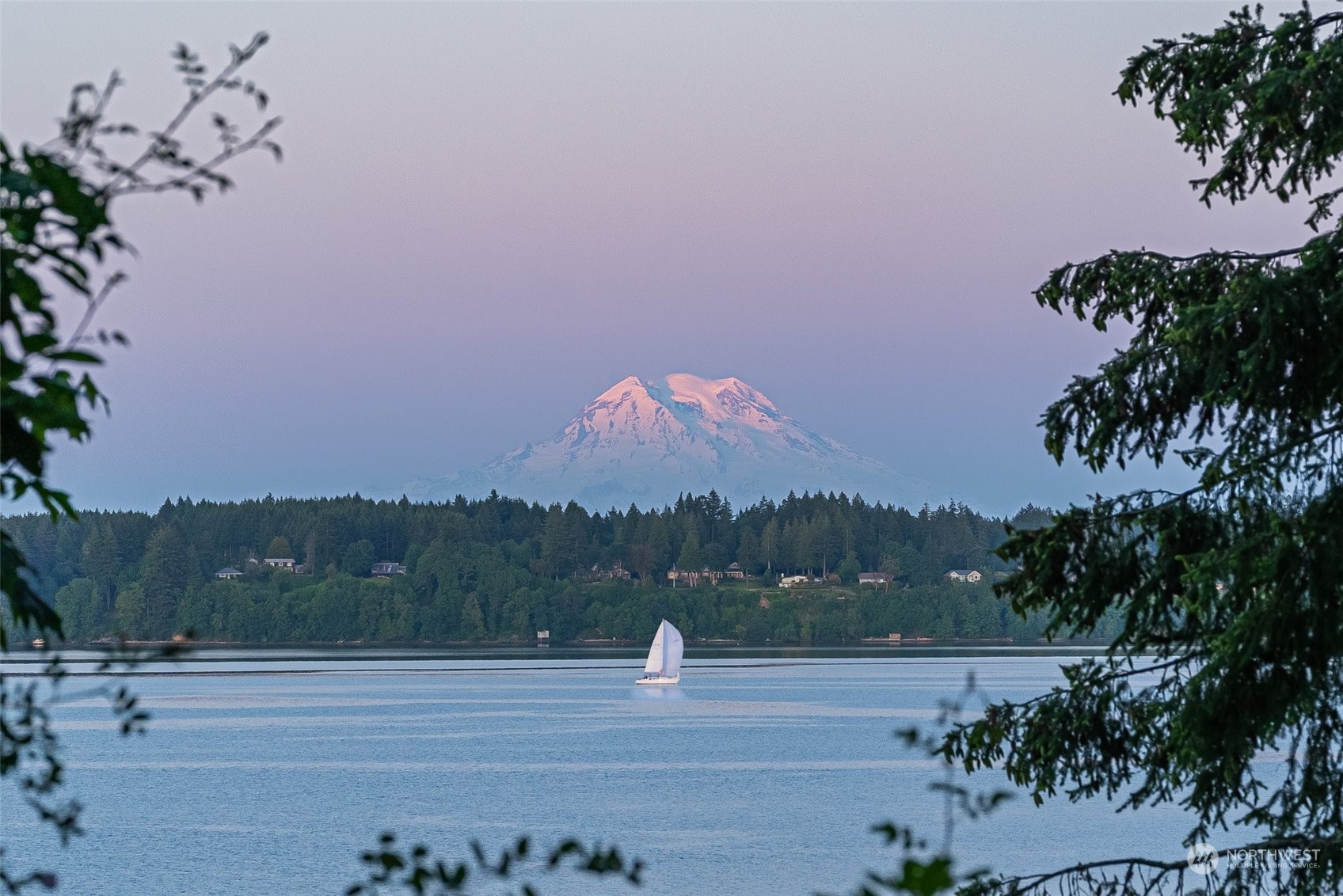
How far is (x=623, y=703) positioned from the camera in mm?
78062

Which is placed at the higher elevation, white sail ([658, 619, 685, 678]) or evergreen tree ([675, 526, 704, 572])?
evergreen tree ([675, 526, 704, 572])

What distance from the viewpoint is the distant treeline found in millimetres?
153500

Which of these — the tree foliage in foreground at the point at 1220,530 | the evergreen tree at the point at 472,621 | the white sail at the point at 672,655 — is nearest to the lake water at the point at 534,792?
the white sail at the point at 672,655

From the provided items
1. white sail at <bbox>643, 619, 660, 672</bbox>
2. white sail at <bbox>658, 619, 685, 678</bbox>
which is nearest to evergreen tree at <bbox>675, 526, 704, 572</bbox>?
white sail at <bbox>643, 619, 660, 672</bbox>

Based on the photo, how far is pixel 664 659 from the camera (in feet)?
286

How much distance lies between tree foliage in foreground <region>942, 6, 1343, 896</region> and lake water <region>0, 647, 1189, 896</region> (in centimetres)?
1925

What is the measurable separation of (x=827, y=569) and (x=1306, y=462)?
578 ft

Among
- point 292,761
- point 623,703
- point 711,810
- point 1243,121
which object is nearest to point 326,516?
point 623,703

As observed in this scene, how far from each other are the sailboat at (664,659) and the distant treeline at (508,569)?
6266cm

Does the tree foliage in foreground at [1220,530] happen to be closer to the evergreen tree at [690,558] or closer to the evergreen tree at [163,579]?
the evergreen tree at [163,579]

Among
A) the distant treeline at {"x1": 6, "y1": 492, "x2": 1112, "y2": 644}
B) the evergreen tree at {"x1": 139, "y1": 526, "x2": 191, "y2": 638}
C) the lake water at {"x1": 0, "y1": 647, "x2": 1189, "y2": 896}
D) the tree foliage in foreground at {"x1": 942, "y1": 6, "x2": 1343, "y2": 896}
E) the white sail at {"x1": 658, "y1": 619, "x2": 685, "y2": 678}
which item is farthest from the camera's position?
the distant treeline at {"x1": 6, "y1": 492, "x2": 1112, "y2": 644}

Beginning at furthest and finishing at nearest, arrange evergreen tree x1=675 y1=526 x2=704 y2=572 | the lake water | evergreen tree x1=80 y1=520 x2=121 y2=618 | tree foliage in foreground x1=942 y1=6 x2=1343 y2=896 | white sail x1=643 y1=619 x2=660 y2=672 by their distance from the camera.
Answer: evergreen tree x1=675 y1=526 x2=704 y2=572 < evergreen tree x1=80 y1=520 x2=121 y2=618 < white sail x1=643 y1=619 x2=660 y2=672 < the lake water < tree foliage in foreground x1=942 y1=6 x2=1343 y2=896

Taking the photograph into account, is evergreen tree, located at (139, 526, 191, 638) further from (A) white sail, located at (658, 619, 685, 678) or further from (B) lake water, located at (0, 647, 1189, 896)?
(A) white sail, located at (658, 619, 685, 678)

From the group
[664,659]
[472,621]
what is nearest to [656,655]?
[664,659]
